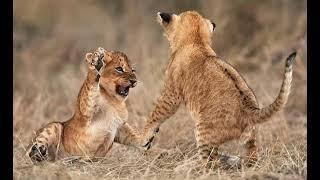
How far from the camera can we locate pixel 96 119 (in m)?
8.63

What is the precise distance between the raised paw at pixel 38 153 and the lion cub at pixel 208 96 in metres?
1.05

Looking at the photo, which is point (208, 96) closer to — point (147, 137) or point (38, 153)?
point (147, 137)

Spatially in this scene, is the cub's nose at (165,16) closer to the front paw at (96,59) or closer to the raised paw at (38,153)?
the front paw at (96,59)

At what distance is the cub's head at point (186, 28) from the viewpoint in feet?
29.8

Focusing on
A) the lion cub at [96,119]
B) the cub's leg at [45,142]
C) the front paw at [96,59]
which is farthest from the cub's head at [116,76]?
the cub's leg at [45,142]

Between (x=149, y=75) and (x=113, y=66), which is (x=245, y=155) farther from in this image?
(x=149, y=75)

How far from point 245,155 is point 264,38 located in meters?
6.98

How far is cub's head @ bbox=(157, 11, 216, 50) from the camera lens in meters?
9.09

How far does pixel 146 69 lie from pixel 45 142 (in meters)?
4.77

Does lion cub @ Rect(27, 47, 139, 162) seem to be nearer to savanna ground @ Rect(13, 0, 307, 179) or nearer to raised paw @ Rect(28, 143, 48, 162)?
raised paw @ Rect(28, 143, 48, 162)

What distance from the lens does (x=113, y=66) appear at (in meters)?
8.49

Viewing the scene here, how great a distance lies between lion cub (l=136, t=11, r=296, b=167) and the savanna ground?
298mm

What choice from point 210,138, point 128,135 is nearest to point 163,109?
point 128,135

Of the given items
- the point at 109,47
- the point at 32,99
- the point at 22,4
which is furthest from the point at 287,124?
the point at 22,4
